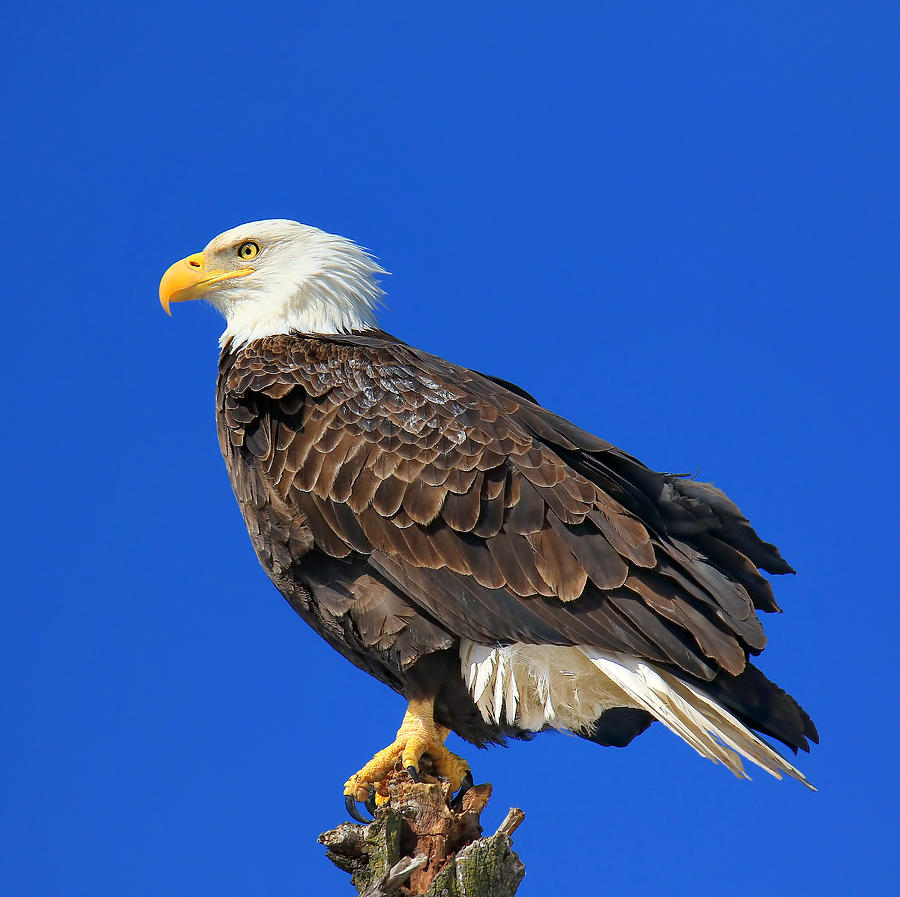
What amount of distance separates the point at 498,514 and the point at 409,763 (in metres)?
1.33

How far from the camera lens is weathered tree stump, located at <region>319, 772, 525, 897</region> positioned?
540 cm

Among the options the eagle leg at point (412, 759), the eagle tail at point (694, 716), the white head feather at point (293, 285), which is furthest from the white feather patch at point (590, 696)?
the white head feather at point (293, 285)

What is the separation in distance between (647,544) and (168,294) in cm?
334

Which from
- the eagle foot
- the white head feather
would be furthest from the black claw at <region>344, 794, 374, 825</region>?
the white head feather

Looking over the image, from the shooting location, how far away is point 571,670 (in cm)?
620

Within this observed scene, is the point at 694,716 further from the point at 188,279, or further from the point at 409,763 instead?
the point at 188,279

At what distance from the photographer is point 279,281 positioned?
7359 mm

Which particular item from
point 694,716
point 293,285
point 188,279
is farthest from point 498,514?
point 188,279

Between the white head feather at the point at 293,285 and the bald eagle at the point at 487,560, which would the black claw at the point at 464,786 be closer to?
the bald eagle at the point at 487,560

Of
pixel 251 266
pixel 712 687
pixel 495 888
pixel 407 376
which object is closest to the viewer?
pixel 495 888

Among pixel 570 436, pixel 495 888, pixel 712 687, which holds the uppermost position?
pixel 570 436

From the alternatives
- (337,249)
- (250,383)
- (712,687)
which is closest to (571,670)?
(712,687)

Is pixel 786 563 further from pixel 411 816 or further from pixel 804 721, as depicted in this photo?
pixel 411 816

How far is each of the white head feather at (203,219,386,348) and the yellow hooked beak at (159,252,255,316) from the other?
0.05m
